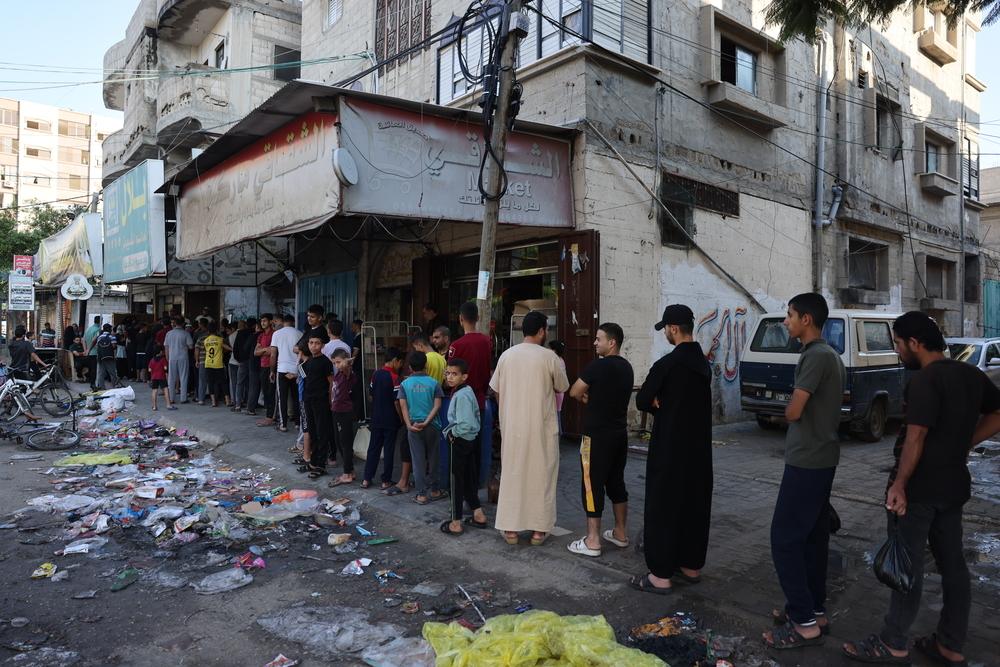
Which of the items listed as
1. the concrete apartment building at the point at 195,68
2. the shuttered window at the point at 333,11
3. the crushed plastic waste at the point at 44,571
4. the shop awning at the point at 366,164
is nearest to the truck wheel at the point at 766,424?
the shop awning at the point at 366,164

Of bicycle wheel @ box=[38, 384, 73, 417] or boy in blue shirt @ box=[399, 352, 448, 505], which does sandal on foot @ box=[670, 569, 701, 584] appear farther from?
bicycle wheel @ box=[38, 384, 73, 417]

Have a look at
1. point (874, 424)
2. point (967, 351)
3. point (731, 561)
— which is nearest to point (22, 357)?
point (731, 561)

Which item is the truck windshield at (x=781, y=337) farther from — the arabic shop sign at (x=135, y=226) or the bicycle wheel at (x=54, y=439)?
the arabic shop sign at (x=135, y=226)

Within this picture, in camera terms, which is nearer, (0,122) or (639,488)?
(639,488)

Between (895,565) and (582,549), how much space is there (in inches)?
85.1

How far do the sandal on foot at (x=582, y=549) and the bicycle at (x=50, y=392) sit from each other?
9266 mm

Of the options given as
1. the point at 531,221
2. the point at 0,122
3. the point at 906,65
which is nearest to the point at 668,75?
the point at 531,221

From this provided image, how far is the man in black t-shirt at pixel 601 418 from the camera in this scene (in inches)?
185

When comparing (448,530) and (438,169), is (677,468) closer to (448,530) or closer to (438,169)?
(448,530)

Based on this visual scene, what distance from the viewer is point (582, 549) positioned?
4.78 m

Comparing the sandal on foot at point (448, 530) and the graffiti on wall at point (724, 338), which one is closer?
the sandal on foot at point (448, 530)

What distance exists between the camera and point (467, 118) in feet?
26.2

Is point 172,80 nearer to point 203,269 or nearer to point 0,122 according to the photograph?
point 203,269

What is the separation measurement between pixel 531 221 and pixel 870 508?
16.7 ft
